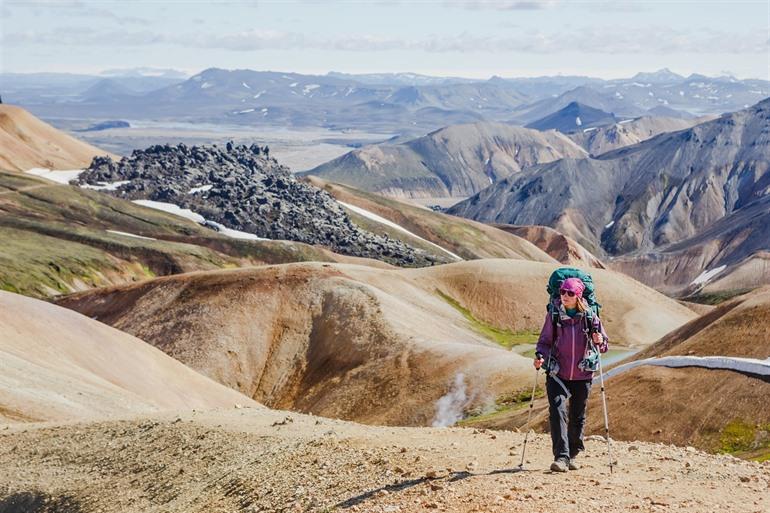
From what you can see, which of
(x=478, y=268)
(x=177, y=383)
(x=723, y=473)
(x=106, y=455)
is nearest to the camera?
(x=723, y=473)

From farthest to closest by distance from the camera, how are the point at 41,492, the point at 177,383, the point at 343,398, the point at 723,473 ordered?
the point at 343,398, the point at 177,383, the point at 41,492, the point at 723,473

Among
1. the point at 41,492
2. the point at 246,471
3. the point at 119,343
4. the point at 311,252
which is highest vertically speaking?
the point at 246,471

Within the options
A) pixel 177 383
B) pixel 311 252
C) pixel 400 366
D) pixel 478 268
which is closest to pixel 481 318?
pixel 478 268

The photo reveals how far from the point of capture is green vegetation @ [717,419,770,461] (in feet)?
103

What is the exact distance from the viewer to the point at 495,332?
112500 mm

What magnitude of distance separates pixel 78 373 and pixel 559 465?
41314 mm

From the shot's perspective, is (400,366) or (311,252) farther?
(311,252)

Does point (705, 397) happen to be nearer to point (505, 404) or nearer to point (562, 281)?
point (562, 281)

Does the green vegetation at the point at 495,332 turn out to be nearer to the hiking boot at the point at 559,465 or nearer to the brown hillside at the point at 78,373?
the brown hillside at the point at 78,373

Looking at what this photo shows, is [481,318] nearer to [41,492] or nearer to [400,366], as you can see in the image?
[400,366]

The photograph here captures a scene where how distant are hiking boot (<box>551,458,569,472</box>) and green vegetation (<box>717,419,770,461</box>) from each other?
47.8ft

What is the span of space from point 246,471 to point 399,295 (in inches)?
3227

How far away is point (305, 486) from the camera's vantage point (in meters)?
20.0

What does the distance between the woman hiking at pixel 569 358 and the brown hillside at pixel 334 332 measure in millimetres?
45091
